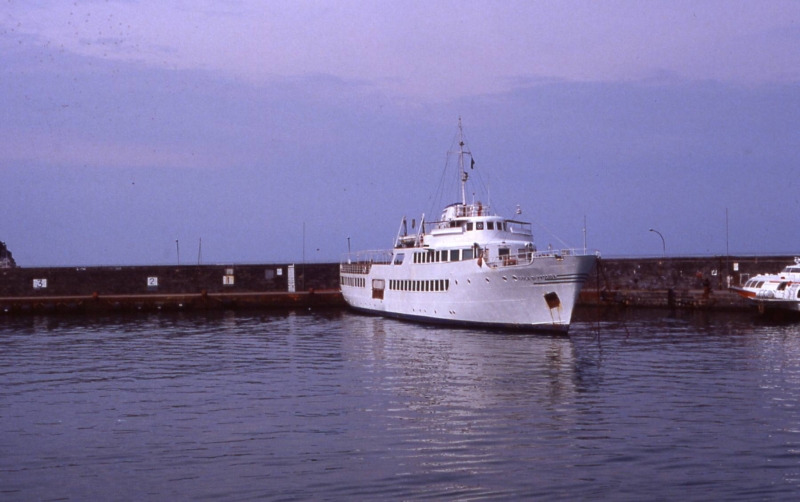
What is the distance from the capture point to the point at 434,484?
13938 mm

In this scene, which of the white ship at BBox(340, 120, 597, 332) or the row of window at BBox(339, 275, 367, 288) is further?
the row of window at BBox(339, 275, 367, 288)

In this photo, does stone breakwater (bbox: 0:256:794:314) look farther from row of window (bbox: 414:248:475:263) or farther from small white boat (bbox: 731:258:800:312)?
row of window (bbox: 414:248:475:263)

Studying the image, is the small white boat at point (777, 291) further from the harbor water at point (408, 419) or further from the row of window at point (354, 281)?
the row of window at point (354, 281)

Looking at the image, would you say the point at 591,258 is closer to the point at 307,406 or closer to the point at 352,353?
the point at 352,353

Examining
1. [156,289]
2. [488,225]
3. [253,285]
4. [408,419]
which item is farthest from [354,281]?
[408,419]

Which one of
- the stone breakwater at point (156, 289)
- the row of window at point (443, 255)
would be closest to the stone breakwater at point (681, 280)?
the row of window at point (443, 255)

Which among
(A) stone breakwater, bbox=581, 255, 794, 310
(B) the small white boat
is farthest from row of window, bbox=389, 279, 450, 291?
(B) the small white boat

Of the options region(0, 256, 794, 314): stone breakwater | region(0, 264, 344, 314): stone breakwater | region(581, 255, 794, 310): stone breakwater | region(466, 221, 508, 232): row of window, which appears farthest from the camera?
region(0, 264, 344, 314): stone breakwater

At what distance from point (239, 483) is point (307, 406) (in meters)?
7.25

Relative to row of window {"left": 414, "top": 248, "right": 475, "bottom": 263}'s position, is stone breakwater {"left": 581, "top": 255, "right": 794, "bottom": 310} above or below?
below

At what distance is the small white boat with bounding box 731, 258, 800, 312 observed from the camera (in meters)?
46.0

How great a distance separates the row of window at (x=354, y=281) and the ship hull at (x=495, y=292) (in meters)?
6.70

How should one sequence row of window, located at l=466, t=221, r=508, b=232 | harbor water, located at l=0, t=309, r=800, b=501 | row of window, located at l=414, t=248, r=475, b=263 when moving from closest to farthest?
1. harbor water, located at l=0, t=309, r=800, b=501
2. row of window, located at l=414, t=248, r=475, b=263
3. row of window, located at l=466, t=221, r=508, b=232

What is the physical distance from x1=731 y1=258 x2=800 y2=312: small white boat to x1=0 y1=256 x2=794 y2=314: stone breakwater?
5.47m
